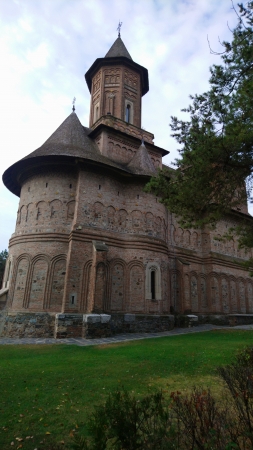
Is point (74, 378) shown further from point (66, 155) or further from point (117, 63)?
point (117, 63)

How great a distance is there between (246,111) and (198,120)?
52.3 inches

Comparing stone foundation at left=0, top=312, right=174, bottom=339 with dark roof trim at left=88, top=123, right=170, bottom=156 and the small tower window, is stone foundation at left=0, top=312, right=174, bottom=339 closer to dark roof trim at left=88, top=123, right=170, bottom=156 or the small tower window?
the small tower window

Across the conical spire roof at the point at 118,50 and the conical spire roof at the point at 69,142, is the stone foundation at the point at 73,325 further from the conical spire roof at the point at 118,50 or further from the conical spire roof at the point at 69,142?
the conical spire roof at the point at 118,50

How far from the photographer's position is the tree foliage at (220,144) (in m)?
6.70

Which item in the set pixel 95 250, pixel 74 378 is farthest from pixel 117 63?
pixel 74 378

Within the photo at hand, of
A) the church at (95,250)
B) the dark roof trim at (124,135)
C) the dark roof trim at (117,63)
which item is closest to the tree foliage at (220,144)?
the church at (95,250)

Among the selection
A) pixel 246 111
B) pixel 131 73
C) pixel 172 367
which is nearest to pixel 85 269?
pixel 172 367

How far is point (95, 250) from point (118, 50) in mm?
20242

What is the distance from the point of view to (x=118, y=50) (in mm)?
25047

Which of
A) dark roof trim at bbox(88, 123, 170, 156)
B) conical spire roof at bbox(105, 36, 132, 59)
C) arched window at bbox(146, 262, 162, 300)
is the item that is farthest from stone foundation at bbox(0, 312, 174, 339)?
conical spire roof at bbox(105, 36, 132, 59)

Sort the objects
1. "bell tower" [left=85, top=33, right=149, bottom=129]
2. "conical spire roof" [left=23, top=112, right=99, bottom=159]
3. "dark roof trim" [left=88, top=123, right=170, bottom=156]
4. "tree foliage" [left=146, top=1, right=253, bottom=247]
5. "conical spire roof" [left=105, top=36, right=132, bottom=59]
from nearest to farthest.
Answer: "tree foliage" [left=146, top=1, right=253, bottom=247], "conical spire roof" [left=23, top=112, right=99, bottom=159], "dark roof trim" [left=88, top=123, right=170, bottom=156], "bell tower" [left=85, top=33, right=149, bottom=129], "conical spire roof" [left=105, top=36, right=132, bottom=59]

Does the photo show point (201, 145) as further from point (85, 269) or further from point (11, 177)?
point (11, 177)

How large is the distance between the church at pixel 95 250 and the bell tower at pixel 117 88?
1993mm

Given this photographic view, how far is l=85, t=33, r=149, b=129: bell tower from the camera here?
74.5ft
